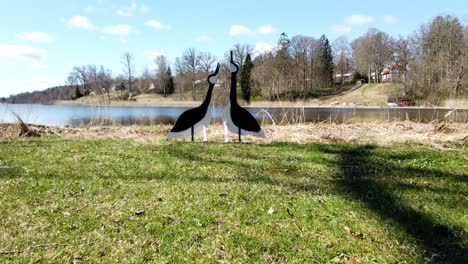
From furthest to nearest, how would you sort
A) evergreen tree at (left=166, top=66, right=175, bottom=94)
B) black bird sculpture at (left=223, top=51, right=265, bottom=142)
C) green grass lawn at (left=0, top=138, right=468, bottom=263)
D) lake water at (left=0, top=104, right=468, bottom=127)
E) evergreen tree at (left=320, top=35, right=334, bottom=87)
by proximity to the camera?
evergreen tree at (left=166, top=66, right=175, bottom=94)
evergreen tree at (left=320, top=35, right=334, bottom=87)
lake water at (left=0, top=104, right=468, bottom=127)
black bird sculpture at (left=223, top=51, right=265, bottom=142)
green grass lawn at (left=0, top=138, right=468, bottom=263)

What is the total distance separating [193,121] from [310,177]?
4271mm

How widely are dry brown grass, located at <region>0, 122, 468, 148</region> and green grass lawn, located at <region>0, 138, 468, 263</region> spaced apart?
310 centimetres

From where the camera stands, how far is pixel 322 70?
233 feet

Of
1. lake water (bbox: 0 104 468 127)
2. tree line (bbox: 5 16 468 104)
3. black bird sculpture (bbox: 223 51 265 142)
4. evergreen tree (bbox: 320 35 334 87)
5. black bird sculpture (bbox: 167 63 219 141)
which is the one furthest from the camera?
evergreen tree (bbox: 320 35 334 87)

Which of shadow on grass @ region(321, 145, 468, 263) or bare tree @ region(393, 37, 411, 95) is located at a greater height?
bare tree @ region(393, 37, 411, 95)

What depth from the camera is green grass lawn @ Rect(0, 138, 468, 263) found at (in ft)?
8.96

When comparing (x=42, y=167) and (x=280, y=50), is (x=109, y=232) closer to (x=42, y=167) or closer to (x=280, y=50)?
(x=42, y=167)

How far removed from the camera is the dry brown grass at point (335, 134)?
28.4 ft

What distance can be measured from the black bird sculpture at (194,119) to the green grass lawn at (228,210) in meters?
2.59

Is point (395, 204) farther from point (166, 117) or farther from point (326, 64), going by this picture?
point (326, 64)

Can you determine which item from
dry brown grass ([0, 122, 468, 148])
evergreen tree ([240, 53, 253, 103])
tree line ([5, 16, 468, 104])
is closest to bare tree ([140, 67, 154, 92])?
tree line ([5, 16, 468, 104])

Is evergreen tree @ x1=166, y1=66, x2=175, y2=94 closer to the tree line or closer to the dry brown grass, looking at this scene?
the tree line

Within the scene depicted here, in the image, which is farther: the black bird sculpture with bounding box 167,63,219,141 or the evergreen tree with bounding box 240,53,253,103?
the evergreen tree with bounding box 240,53,253,103

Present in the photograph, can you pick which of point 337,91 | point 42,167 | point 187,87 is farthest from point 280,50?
point 42,167
